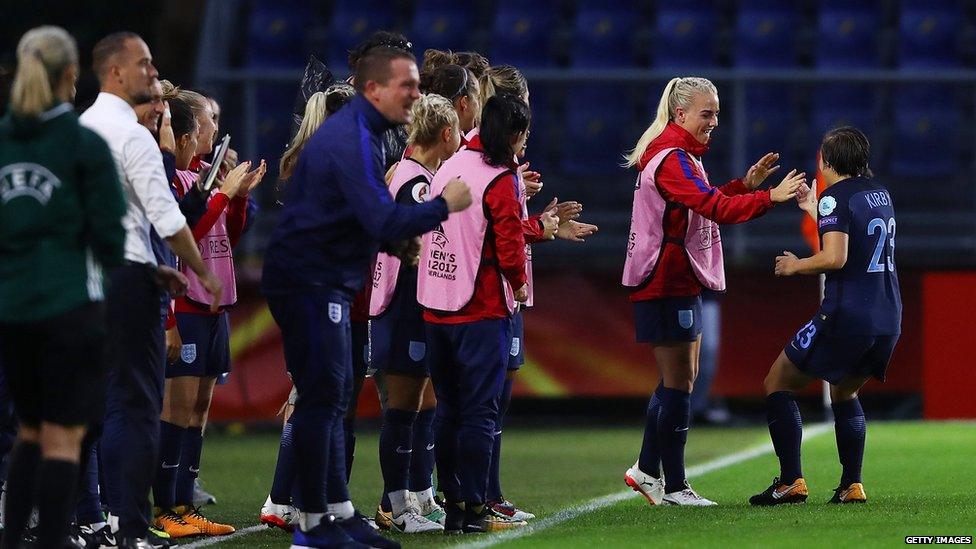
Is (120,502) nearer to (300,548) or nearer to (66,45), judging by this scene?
(300,548)

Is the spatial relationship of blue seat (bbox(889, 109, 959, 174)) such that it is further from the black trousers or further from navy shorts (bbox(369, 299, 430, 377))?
the black trousers

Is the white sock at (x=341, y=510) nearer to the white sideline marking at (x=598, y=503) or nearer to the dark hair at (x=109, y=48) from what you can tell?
the white sideline marking at (x=598, y=503)

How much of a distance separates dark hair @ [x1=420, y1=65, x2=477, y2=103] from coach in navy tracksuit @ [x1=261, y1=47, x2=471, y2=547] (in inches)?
52.4

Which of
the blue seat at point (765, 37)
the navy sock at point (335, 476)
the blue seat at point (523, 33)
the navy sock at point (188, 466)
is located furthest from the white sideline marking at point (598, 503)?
the blue seat at point (523, 33)

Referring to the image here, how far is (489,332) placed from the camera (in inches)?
254

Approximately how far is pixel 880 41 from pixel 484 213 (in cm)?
1144

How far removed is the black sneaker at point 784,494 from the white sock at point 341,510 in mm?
2303

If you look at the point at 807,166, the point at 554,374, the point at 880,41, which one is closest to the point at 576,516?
the point at 554,374

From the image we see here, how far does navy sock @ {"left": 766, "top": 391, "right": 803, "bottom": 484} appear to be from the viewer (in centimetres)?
737

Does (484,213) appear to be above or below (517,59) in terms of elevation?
below

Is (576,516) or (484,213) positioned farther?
(576,516)

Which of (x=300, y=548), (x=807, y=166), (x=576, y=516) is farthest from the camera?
(x=807, y=166)

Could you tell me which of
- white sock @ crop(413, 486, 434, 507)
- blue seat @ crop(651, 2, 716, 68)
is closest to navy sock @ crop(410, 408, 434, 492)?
white sock @ crop(413, 486, 434, 507)

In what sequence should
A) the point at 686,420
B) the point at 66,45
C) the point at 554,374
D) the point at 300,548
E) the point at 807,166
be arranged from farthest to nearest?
the point at 807,166, the point at 554,374, the point at 686,420, the point at 300,548, the point at 66,45
